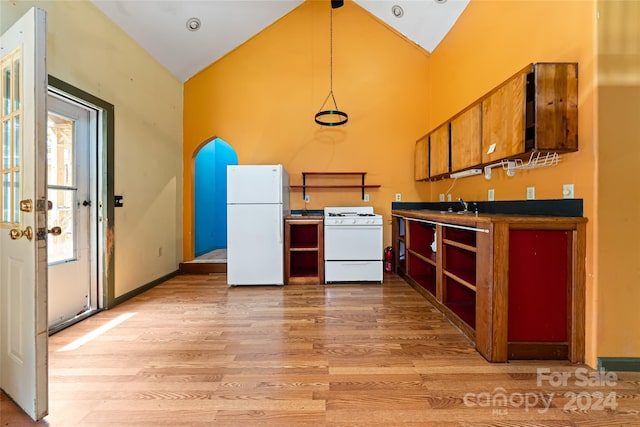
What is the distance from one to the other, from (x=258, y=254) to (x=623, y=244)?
312 centimetres

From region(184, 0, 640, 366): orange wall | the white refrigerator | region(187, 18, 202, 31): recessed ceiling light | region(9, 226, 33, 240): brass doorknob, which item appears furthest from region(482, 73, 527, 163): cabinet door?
region(187, 18, 202, 31): recessed ceiling light

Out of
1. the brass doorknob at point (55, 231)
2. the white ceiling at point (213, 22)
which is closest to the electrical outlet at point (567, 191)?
the white ceiling at point (213, 22)

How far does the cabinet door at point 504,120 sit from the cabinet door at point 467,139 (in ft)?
0.26

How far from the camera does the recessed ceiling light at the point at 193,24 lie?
11.1ft

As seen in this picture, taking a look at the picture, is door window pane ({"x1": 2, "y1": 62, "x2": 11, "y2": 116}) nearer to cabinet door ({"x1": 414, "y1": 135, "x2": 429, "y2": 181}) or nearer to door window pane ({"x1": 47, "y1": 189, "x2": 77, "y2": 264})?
door window pane ({"x1": 47, "y1": 189, "x2": 77, "y2": 264})

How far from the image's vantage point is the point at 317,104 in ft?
13.8

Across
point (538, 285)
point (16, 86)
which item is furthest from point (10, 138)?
point (538, 285)

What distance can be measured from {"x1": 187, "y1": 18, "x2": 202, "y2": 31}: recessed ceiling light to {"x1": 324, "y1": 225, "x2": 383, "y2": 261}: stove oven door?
9.55 ft

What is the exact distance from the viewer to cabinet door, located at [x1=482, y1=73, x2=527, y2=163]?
1922mm

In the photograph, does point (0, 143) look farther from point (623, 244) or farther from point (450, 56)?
point (450, 56)

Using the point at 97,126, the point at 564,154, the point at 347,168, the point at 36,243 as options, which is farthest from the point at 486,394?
the point at 97,126

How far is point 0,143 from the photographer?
1445mm

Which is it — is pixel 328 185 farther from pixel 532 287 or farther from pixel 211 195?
pixel 532 287

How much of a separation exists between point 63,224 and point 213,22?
285cm
